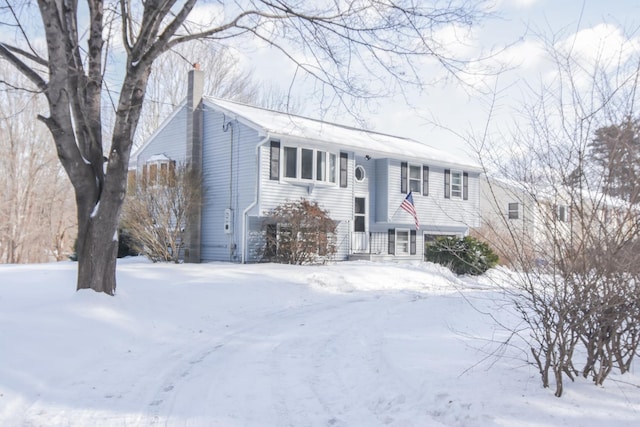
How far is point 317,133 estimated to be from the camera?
20484 mm

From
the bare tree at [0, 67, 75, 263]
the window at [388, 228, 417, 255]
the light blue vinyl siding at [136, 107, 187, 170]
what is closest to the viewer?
the light blue vinyl siding at [136, 107, 187, 170]

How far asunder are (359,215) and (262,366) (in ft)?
54.2

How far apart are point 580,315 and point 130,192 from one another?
1716cm

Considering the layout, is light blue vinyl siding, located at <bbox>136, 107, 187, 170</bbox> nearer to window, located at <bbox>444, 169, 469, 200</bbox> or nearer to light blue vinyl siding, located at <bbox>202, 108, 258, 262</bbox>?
light blue vinyl siding, located at <bbox>202, 108, 258, 262</bbox>

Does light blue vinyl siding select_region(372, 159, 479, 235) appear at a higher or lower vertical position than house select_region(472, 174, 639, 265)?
higher

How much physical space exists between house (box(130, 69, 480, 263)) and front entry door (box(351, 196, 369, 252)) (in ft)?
0.14

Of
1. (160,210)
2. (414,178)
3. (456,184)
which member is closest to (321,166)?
(414,178)

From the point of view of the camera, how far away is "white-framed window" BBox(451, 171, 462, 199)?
2550 centimetres

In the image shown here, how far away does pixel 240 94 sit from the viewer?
35.7 meters

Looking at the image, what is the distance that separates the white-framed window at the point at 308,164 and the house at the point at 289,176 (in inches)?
1.5

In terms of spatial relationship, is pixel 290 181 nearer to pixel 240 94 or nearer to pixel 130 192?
pixel 130 192

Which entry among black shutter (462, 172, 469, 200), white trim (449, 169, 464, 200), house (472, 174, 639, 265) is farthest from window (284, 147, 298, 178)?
house (472, 174, 639, 265)

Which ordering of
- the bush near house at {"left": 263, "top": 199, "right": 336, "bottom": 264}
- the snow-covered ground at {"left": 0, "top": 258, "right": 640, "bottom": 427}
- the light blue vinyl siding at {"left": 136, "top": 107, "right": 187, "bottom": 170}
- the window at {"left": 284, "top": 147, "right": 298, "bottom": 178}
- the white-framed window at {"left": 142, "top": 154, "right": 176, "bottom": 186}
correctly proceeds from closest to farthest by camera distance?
the snow-covered ground at {"left": 0, "top": 258, "right": 640, "bottom": 427} → the bush near house at {"left": 263, "top": 199, "right": 336, "bottom": 264} → the white-framed window at {"left": 142, "top": 154, "right": 176, "bottom": 186} → the window at {"left": 284, "top": 147, "right": 298, "bottom": 178} → the light blue vinyl siding at {"left": 136, "top": 107, "right": 187, "bottom": 170}

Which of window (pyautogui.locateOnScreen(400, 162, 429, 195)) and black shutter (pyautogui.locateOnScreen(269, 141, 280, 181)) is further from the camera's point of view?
window (pyautogui.locateOnScreen(400, 162, 429, 195))
